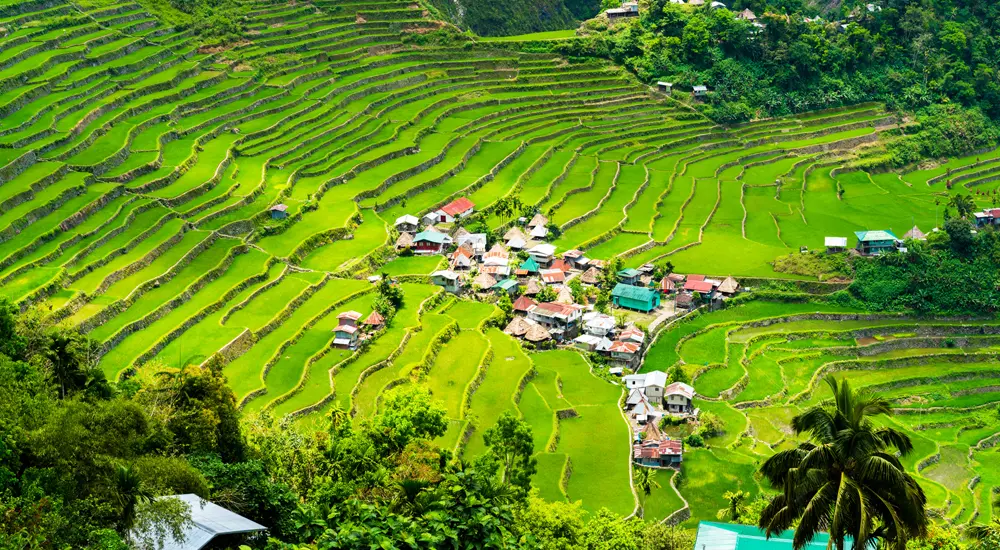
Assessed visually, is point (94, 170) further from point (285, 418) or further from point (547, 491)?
point (547, 491)

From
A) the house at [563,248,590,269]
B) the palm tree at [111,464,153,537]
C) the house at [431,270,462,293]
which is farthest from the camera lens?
the house at [563,248,590,269]

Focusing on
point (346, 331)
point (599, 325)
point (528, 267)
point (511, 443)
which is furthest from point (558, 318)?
point (511, 443)

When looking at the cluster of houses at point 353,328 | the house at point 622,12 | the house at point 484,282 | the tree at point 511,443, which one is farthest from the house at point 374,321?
the house at point 622,12

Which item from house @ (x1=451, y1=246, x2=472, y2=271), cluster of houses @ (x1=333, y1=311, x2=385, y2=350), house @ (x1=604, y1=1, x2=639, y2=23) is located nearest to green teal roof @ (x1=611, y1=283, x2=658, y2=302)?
house @ (x1=451, y1=246, x2=472, y2=271)

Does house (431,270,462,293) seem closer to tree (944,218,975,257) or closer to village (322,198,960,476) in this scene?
village (322,198,960,476)

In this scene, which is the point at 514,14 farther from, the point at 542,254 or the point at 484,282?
the point at 484,282

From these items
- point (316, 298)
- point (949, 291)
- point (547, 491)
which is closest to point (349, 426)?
point (547, 491)
